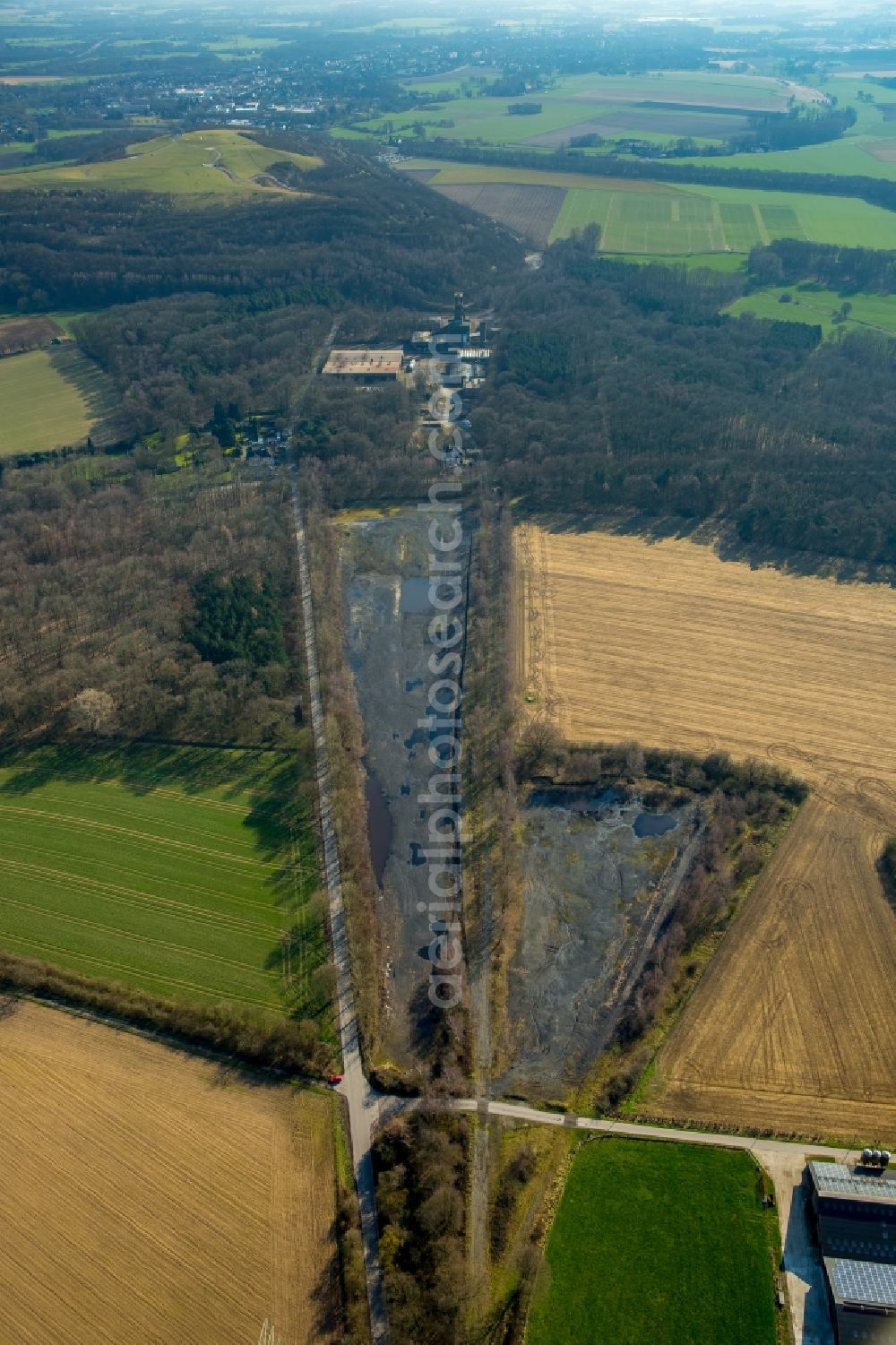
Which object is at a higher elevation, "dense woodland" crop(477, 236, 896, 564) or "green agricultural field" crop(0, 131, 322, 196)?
"green agricultural field" crop(0, 131, 322, 196)

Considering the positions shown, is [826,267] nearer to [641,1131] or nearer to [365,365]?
[365,365]

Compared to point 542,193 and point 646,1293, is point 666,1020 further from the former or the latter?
point 542,193

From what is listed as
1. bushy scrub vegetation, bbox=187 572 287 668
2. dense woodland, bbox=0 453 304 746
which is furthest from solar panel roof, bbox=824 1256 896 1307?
bushy scrub vegetation, bbox=187 572 287 668

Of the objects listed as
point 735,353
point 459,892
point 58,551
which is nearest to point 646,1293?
point 459,892

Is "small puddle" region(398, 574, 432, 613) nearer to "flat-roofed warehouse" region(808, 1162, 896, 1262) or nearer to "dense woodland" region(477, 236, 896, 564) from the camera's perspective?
"dense woodland" region(477, 236, 896, 564)

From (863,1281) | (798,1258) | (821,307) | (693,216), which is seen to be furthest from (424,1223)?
(693,216)

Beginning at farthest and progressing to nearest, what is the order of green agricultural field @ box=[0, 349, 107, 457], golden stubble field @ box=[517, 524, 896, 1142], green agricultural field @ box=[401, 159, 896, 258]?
green agricultural field @ box=[401, 159, 896, 258]
green agricultural field @ box=[0, 349, 107, 457]
golden stubble field @ box=[517, 524, 896, 1142]
